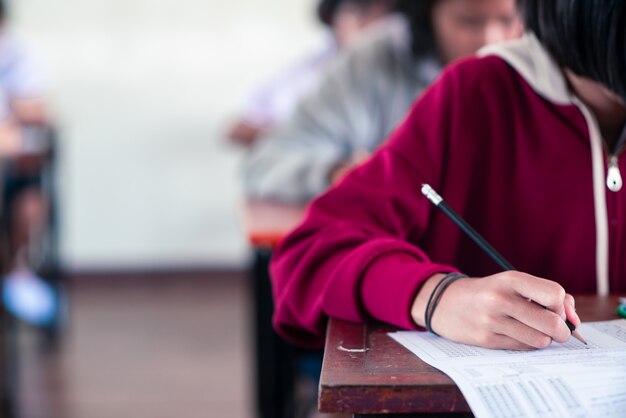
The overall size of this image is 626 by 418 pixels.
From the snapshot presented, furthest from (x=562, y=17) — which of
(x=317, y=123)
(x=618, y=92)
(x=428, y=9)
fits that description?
(x=317, y=123)

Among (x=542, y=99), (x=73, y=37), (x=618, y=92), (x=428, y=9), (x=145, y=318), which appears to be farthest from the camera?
(x=73, y=37)

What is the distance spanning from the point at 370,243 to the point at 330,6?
204 centimetres

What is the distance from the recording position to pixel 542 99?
1096 millimetres

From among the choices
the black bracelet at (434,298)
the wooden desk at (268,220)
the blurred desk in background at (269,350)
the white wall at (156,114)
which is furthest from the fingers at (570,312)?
the white wall at (156,114)

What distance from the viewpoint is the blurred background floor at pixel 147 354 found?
2.81 m

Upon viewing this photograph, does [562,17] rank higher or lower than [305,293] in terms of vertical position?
higher

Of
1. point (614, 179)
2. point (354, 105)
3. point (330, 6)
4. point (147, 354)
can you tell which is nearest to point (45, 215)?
point (147, 354)

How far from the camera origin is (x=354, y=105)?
2051 mm

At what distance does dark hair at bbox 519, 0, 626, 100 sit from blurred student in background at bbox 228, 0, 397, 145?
1680 mm

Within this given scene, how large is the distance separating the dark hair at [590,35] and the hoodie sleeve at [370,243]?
139mm

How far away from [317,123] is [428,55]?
0.29 m

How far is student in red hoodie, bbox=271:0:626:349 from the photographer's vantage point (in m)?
0.98

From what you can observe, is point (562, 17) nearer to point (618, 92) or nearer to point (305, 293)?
point (618, 92)

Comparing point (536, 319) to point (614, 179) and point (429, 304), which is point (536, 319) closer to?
point (429, 304)
